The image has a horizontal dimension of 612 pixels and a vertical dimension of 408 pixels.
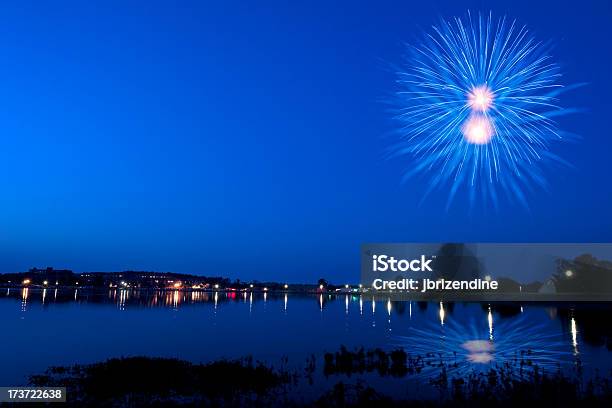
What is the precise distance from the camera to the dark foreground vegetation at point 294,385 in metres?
23.5

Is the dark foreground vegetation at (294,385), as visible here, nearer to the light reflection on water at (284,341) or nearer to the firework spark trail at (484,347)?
the firework spark trail at (484,347)

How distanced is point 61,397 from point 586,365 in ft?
120

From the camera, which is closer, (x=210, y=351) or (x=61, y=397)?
(x=61, y=397)

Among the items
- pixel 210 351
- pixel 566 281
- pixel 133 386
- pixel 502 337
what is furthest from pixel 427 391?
pixel 566 281

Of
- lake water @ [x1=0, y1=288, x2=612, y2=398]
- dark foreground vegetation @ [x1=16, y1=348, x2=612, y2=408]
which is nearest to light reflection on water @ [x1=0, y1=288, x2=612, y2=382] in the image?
lake water @ [x1=0, y1=288, x2=612, y2=398]

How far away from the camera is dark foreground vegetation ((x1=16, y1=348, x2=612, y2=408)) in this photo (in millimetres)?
23509

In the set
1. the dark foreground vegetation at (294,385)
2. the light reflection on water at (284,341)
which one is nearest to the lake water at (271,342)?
the light reflection on water at (284,341)

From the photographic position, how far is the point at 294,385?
1189 inches

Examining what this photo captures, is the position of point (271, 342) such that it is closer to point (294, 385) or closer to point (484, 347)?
point (484, 347)

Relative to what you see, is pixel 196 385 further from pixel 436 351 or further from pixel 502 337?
pixel 502 337

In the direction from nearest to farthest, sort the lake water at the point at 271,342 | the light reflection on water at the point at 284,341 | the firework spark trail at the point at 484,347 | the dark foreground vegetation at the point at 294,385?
the dark foreground vegetation at the point at 294,385
the firework spark trail at the point at 484,347
the lake water at the point at 271,342
the light reflection on water at the point at 284,341

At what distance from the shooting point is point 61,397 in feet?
81.9

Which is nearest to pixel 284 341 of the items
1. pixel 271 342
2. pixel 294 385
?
pixel 271 342

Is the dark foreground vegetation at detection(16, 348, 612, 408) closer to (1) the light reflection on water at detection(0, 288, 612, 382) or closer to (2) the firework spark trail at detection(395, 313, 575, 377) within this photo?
(2) the firework spark trail at detection(395, 313, 575, 377)
